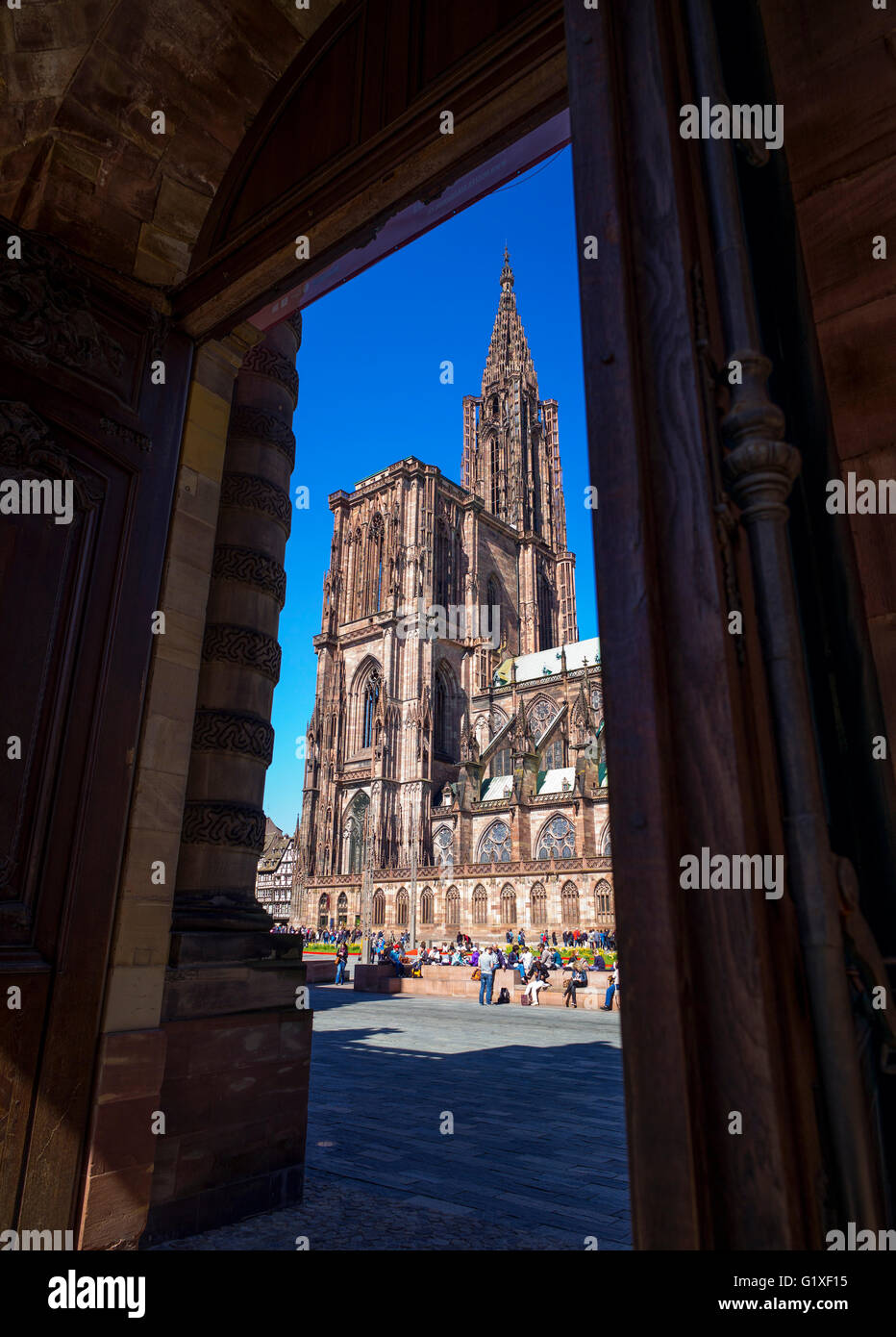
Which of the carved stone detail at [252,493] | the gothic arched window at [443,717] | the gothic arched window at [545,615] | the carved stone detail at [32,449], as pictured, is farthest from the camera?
the gothic arched window at [545,615]

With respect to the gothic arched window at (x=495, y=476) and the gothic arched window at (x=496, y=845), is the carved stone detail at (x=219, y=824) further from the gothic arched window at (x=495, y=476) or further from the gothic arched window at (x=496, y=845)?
the gothic arched window at (x=495, y=476)

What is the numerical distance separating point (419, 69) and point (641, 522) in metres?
2.81

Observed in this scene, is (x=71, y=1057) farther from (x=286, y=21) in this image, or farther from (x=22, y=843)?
(x=286, y=21)

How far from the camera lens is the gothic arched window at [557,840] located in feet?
134

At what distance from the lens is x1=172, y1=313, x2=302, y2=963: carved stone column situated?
14.3 feet

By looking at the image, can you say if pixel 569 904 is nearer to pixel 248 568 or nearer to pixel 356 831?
pixel 356 831

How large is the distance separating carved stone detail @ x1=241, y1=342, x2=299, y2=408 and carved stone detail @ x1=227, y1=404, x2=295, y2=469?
32cm

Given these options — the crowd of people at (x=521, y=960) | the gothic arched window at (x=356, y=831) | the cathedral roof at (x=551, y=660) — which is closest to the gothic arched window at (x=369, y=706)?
the gothic arched window at (x=356, y=831)

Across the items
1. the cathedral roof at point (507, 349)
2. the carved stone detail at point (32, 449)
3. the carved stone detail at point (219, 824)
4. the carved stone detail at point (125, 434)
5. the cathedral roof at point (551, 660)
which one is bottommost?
the carved stone detail at point (219, 824)

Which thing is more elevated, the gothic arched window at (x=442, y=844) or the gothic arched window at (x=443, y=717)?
the gothic arched window at (x=443, y=717)

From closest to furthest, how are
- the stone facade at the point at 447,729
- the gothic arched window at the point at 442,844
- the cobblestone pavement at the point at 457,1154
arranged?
the cobblestone pavement at the point at 457,1154 < the stone facade at the point at 447,729 < the gothic arched window at the point at 442,844

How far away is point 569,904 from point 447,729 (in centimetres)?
1765
